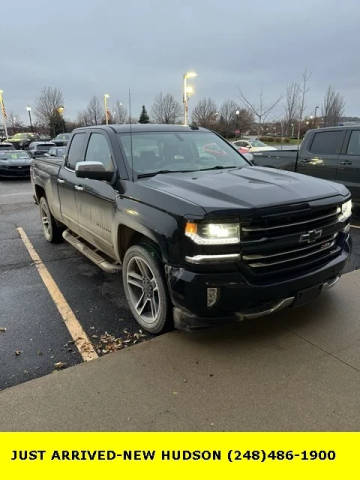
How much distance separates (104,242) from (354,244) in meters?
3.99

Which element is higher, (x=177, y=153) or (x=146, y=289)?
(x=177, y=153)

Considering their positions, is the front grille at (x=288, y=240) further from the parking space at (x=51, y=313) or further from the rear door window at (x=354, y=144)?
the rear door window at (x=354, y=144)

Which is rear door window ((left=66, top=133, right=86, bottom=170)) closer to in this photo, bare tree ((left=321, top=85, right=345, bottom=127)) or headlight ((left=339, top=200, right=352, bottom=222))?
headlight ((left=339, top=200, right=352, bottom=222))

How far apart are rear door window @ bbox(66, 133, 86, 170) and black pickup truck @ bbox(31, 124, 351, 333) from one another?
59 cm

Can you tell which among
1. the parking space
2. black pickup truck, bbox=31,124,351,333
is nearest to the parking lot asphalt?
the parking space

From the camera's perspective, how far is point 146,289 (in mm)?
3506

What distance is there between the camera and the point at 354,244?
6031mm

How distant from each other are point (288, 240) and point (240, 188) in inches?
23.0

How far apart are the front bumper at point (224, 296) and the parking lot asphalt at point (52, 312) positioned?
80 centimetres

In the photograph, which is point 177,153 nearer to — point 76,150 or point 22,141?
point 76,150

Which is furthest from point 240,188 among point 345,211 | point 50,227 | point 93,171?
point 50,227

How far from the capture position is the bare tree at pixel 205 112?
1763 inches

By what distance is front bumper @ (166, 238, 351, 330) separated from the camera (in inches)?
110

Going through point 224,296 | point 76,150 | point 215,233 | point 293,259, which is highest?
point 76,150
